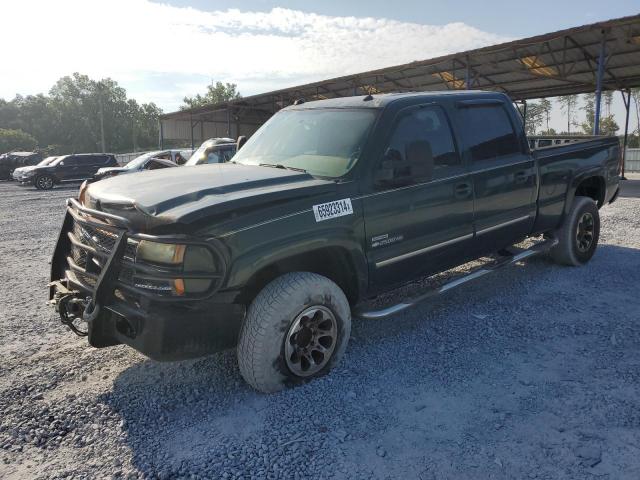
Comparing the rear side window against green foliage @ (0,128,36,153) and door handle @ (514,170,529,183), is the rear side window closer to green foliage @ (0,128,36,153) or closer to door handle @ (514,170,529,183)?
door handle @ (514,170,529,183)

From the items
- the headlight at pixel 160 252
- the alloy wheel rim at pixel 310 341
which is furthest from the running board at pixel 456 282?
the headlight at pixel 160 252

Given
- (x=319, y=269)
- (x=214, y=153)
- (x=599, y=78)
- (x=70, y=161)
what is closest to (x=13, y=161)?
(x=70, y=161)

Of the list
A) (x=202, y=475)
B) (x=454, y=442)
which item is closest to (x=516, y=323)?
(x=454, y=442)

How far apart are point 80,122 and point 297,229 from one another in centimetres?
9420

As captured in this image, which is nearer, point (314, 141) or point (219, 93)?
point (314, 141)

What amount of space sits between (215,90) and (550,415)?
265 feet

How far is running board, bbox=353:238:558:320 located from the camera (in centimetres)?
359

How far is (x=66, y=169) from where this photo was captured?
2342 centimetres

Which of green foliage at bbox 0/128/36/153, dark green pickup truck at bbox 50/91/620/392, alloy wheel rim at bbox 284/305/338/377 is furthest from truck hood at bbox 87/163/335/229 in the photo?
green foliage at bbox 0/128/36/153

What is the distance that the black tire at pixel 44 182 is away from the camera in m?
22.6

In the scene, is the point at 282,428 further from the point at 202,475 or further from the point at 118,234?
the point at 118,234

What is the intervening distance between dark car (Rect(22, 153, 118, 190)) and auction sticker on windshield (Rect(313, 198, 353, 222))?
23.2 metres

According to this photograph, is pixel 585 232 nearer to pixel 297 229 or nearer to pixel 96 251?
pixel 297 229

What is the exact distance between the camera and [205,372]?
3.60 metres
